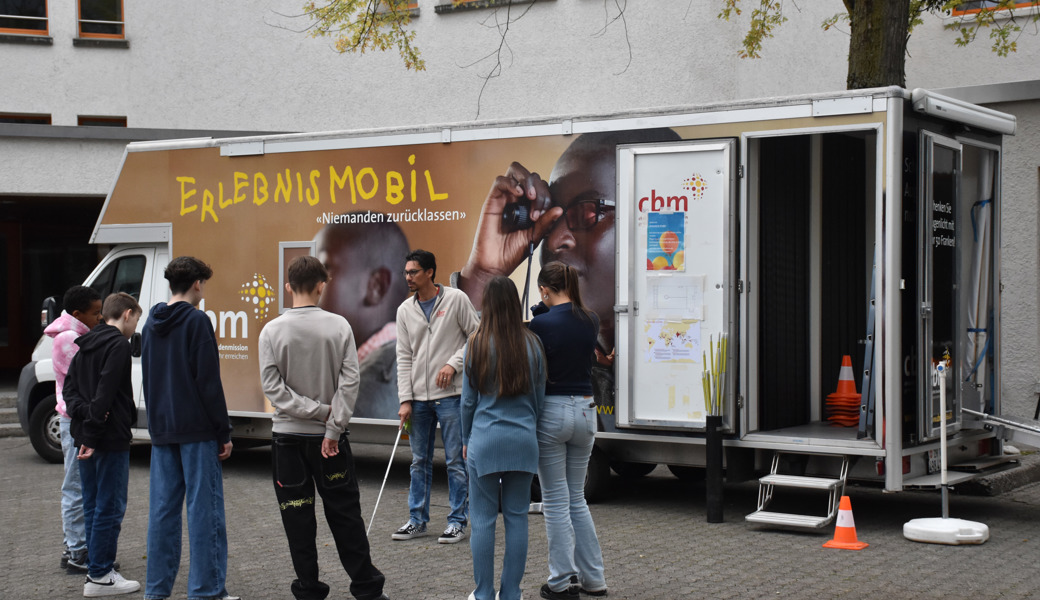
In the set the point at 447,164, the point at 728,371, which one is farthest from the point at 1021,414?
the point at 447,164

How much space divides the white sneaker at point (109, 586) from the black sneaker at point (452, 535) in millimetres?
1881

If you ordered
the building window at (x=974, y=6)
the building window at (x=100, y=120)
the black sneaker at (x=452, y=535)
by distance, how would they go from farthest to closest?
the building window at (x=100, y=120) < the building window at (x=974, y=6) < the black sneaker at (x=452, y=535)

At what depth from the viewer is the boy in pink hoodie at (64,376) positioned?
244 inches

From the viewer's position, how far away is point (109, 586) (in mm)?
5766

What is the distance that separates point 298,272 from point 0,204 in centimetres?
1316

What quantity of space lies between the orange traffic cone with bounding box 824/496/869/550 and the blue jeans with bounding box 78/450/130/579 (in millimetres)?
4064

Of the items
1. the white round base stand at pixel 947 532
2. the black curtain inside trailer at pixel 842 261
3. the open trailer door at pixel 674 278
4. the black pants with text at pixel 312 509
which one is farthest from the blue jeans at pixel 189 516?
the black curtain inside trailer at pixel 842 261

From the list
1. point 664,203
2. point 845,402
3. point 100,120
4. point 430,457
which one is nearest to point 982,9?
point 845,402

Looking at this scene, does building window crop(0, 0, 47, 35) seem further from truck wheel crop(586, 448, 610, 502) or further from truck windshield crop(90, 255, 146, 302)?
truck wheel crop(586, 448, 610, 502)

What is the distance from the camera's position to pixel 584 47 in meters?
14.9

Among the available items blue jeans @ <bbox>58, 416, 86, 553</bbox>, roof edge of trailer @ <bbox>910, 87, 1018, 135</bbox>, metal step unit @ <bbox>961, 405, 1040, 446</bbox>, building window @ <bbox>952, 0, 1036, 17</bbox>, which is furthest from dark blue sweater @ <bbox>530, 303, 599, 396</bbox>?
building window @ <bbox>952, 0, 1036, 17</bbox>

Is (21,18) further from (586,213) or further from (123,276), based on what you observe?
(586,213)

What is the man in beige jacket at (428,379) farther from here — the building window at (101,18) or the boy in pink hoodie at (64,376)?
the building window at (101,18)

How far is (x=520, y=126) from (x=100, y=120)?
36.5ft
